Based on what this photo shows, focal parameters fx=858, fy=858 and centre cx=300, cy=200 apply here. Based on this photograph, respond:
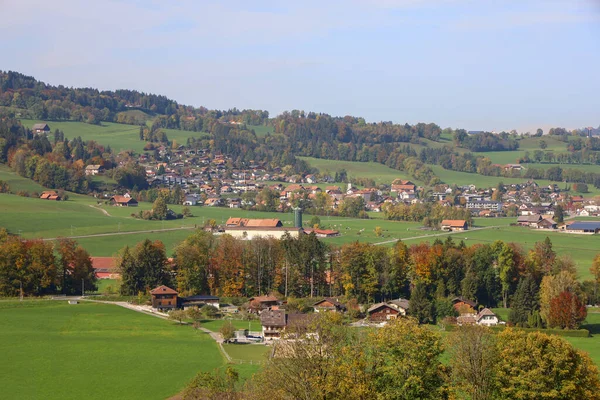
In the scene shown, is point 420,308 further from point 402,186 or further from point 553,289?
point 402,186

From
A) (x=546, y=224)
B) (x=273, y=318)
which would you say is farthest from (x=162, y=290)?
(x=546, y=224)

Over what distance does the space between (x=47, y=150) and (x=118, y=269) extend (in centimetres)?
6140

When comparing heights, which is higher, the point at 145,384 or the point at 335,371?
the point at 335,371

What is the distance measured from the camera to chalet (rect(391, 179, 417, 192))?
11775cm

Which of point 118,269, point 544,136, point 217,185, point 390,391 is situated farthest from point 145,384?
point 544,136

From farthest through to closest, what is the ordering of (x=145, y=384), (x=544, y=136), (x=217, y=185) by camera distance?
(x=544, y=136) → (x=217, y=185) → (x=145, y=384)

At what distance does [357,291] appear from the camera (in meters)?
50.2

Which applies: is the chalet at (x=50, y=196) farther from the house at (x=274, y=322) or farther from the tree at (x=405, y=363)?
the tree at (x=405, y=363)

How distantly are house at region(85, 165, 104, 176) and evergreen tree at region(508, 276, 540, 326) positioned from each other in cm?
7086

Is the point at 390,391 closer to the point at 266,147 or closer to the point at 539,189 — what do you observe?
the point at 539,189

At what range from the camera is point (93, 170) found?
105188mm

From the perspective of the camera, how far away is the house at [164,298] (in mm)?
46438

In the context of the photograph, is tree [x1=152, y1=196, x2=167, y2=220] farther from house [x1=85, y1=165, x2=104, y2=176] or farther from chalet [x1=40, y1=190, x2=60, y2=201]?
house [x1=85, y1=165, x2=104, y2=176]

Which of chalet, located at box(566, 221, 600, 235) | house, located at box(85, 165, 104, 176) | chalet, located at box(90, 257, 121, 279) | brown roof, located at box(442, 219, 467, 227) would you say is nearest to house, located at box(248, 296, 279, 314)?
chalet, located at box(90, 257, 121, 279)
